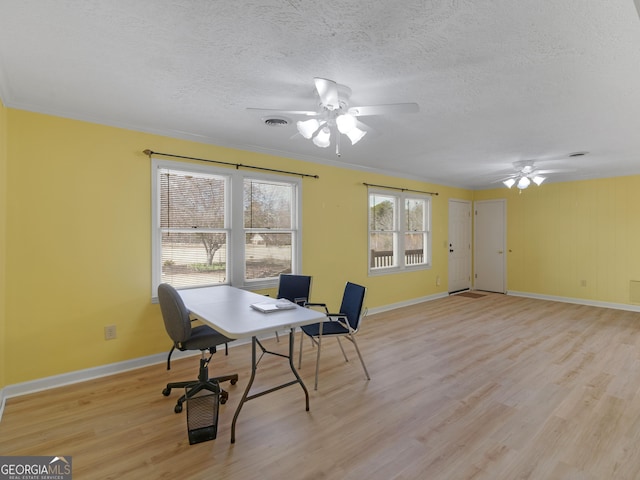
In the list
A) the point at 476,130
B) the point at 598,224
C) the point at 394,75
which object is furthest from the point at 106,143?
the point at 598,224

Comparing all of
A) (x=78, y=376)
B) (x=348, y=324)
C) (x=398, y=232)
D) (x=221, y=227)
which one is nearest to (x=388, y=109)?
(x=348, y=324)

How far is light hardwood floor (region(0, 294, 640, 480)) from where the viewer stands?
6.04ft

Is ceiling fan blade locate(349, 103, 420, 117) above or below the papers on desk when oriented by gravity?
above

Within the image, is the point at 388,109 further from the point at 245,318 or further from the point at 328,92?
the point at 245,318

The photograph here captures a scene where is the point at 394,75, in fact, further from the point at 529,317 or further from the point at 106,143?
the point at 529,317

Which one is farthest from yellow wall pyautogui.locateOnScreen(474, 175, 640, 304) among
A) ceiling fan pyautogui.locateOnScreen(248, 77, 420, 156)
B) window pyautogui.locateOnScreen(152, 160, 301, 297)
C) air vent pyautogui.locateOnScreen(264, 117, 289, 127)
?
air vent pyautogui.locateOnScreen(264, 117, 289, 127)

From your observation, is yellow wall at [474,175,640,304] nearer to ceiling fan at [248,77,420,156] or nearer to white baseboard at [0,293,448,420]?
ceiling fan at [248,77,420,156]

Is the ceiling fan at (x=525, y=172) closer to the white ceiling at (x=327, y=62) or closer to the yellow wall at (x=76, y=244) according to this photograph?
the white ceiling at (x=327, y=62)

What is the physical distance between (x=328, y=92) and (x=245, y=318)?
1.64 meters

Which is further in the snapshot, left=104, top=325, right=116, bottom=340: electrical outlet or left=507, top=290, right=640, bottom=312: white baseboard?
left=507, top=290, right=640, bottom=312: white baseboard

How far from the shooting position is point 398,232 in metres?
5.80

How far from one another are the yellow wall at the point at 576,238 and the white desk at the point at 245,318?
19.7ft

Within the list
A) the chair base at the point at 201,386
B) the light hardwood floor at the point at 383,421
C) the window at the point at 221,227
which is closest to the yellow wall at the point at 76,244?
the window at the point at 221,227

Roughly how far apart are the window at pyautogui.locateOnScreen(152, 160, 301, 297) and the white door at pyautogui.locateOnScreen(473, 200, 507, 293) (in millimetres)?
4959
